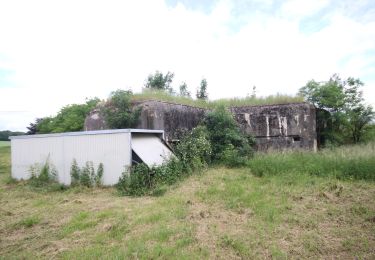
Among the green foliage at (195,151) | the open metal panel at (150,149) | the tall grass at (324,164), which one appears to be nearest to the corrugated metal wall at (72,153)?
the open metal panel at (150,149)

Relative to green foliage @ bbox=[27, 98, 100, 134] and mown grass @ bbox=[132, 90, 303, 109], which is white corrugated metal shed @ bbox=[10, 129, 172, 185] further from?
green foliage @ bbox=[27, 98, 100, 134]

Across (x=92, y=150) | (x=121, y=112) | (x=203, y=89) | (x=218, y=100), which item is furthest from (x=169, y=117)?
(x=203, y=89)

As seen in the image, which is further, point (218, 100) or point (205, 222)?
point (218, 100)

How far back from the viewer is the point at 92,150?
318 inches

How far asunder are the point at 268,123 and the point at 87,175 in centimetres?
744

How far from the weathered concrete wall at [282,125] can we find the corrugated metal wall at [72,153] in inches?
237

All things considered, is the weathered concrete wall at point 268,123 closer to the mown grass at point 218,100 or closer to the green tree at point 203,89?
the mown grass at point 218,100

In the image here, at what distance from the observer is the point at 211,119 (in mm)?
11039

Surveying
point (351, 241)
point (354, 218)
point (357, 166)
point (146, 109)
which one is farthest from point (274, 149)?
point (351, 241)

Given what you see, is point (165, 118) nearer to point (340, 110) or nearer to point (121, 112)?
point (121, 112)

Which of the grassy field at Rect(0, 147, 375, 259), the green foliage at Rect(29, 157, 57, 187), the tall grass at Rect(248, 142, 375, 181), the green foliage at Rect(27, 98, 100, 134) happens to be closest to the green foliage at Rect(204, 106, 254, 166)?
the tall grass at Rect(248, 142, 375, 181)

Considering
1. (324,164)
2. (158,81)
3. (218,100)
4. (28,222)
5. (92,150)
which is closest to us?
(28,222)

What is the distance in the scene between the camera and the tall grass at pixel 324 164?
281 inches

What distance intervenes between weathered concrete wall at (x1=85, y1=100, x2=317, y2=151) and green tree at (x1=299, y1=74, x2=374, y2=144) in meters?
1.16
